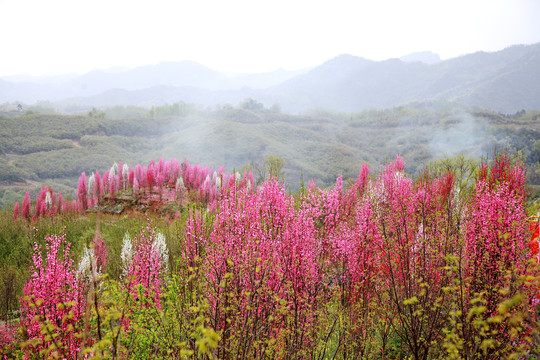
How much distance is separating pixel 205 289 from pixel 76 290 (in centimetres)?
150

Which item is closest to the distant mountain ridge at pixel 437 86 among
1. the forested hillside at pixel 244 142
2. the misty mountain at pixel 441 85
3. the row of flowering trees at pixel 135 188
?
the misty mountain at pixel 441 85

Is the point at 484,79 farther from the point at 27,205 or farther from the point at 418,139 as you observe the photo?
the point at 27,205

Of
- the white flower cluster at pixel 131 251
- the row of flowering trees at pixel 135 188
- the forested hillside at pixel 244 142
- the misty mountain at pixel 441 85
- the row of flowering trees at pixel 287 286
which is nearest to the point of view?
the row of flowering trees at pixel 287 286

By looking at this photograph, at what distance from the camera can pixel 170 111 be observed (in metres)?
86.6

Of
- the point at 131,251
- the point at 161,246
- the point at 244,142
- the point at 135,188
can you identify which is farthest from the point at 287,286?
the point at 244,142

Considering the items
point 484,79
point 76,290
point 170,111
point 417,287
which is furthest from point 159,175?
point 484,79

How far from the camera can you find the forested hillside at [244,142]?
44344 mm

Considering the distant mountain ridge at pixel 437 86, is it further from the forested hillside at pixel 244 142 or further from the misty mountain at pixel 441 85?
the forested hillside at pixel 244 142

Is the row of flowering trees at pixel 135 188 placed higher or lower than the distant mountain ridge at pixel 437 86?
lower

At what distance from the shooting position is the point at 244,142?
6069 cm

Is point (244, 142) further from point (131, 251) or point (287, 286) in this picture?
point (287, 286)

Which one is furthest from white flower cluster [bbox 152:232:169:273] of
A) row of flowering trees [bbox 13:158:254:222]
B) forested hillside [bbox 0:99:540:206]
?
forested hillside [bbox 0:99:540:206]

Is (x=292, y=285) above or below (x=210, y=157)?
above

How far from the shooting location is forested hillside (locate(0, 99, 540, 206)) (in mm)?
44344
